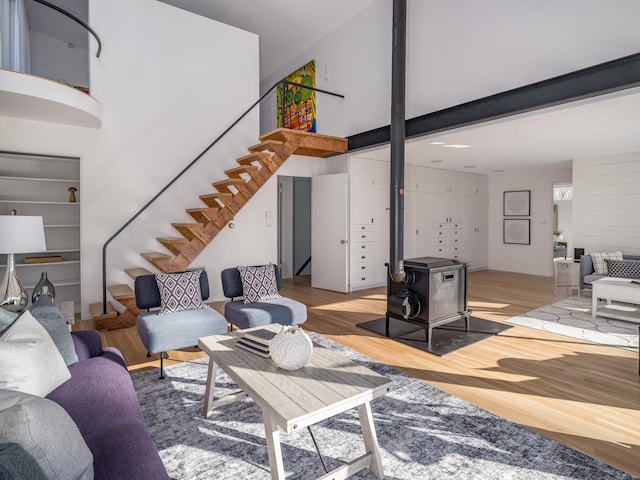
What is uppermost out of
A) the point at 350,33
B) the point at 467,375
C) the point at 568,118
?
the point at 350,33

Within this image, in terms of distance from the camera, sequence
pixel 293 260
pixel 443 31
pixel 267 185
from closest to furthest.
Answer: pixel 443 31, pixel 267 185, pixel 293 260

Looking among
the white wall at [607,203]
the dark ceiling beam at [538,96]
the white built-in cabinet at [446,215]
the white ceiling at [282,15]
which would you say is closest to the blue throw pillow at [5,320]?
the dark ceiling beam at [538,96]

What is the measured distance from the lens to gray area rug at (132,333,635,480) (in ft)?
6.35

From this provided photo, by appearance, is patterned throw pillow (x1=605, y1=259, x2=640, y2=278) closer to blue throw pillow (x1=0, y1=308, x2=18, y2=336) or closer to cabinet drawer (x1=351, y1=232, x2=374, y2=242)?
cabinet drawer (x1=351, y1=232, x2=374, y2=242)

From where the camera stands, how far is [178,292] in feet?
11.7

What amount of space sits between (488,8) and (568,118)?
1.59 metres

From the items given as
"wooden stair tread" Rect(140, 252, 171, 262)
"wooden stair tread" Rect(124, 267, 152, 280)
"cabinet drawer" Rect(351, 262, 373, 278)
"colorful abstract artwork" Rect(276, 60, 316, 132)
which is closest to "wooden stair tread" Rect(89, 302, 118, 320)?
"wooden stair tread" Rect(124, 267, 152, 280)

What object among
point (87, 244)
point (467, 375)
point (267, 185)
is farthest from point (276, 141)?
point (467, 375)

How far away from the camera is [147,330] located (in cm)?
305

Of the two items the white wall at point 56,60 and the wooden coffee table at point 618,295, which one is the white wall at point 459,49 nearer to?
the wooden coffee table at point 618,295

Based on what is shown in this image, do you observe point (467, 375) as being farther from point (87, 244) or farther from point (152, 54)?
point (152, 54)

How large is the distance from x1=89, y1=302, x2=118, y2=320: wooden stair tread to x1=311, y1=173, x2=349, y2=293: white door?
3.52 m

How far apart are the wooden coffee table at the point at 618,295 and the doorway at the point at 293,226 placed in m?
5.27

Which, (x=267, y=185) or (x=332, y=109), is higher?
(x=332, y=109)
